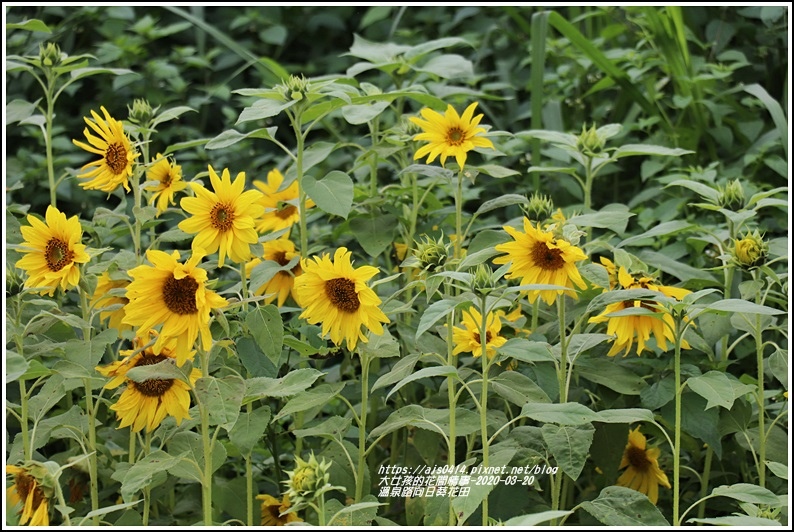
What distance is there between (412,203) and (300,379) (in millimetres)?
468

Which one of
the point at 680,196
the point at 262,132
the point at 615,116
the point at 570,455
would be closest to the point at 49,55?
the point at 262,132

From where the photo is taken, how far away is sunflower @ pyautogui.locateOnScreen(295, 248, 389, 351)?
991 millimetres

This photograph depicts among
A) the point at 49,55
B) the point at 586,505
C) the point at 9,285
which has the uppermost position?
the point at 49,55

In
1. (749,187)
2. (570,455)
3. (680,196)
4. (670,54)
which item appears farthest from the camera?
(670,54)

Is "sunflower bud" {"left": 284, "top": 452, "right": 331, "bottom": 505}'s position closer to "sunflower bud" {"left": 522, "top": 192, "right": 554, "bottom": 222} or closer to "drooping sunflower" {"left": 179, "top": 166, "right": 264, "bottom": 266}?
"drooping sunflower" {"left": 179, "top": 166, "right": 264, "bottom": 266}

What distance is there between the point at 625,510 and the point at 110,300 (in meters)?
0.67

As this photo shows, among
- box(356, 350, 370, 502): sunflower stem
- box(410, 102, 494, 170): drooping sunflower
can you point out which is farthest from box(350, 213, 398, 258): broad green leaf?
box(356, 350, 370, 502): sunflower stem

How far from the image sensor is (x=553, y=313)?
4.01 ft

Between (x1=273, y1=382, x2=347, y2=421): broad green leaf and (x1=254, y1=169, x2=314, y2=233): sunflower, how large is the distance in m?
0.32

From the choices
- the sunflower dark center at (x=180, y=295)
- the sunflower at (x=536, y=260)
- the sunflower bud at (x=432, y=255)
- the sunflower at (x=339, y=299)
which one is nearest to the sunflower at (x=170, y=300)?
the sunflower dark center at (x=180, y=295)

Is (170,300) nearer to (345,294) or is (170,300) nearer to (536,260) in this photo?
(345,294)

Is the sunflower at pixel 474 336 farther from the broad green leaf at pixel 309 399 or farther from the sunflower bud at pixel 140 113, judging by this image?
the sunflower bud at pixel 140 113

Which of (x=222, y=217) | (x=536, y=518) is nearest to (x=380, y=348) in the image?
(x=222, y=217)

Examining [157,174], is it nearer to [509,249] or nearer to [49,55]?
[49,55]
